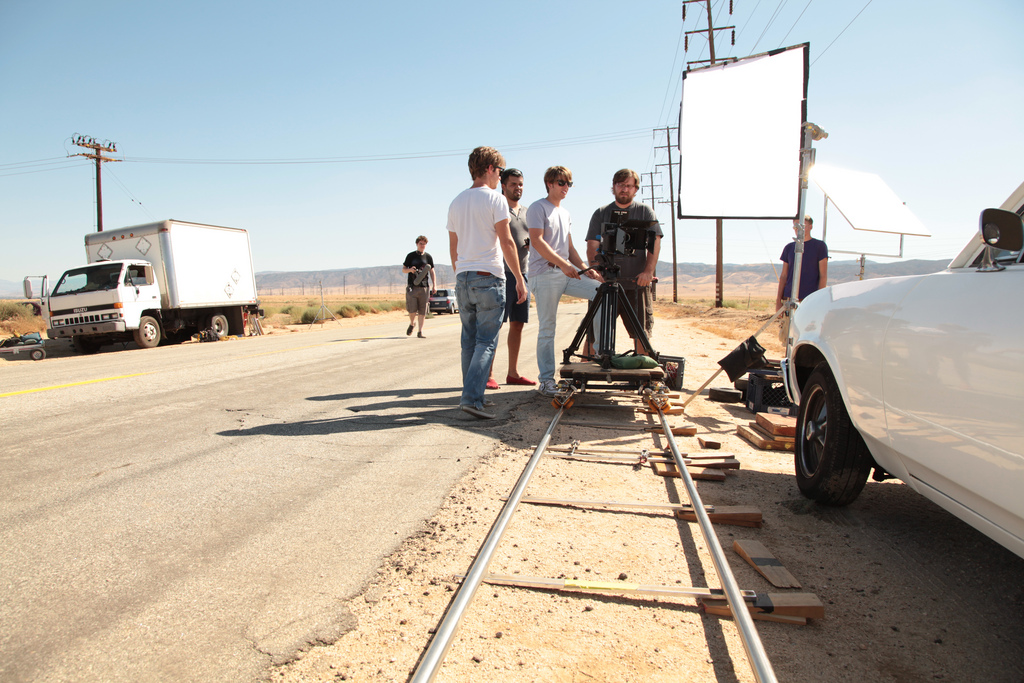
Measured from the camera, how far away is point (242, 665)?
1.77 metres

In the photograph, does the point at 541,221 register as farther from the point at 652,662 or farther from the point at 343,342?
the point at 343,342

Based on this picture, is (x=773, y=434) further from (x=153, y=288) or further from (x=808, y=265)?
(x=153, y=288)

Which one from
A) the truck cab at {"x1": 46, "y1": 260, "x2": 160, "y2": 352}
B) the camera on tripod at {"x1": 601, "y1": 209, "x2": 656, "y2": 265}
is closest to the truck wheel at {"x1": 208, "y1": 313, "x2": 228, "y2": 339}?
the truck cab at {"x1": 46, "y1": 260, "x2": 160, "y2": 352}

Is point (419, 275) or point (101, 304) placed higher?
point (419, 275)

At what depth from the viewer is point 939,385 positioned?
2051 millimetres

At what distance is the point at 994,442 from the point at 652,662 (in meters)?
1.23

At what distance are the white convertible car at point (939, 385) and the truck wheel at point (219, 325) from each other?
57.1 feet

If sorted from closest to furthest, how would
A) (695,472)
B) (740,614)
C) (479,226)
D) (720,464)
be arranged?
1. (740,614)
2. (695,472)
3. (720,464)
4. (479,226)

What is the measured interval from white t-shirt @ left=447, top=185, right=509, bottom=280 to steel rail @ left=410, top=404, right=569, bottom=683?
92.0 inches

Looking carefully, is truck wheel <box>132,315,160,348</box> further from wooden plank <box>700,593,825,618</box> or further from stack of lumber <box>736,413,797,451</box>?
wooden plank <box>700,593,825,618</box>

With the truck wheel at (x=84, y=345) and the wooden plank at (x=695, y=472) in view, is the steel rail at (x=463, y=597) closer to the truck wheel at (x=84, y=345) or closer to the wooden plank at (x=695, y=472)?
the wooden plank at (x=695, y=472)

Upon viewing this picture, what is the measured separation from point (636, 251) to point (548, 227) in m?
0.90

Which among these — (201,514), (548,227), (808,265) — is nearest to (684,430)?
(548,227)

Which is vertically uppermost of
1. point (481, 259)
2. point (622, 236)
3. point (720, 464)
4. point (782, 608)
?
point (622, 236)
